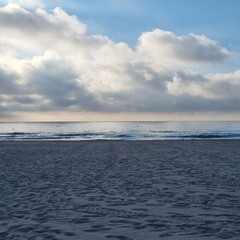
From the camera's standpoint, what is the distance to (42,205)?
31.6 feet

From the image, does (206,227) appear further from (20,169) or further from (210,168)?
(20,169)

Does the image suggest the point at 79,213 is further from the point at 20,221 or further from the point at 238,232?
the point at 238,232

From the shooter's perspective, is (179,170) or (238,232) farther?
(179,170)

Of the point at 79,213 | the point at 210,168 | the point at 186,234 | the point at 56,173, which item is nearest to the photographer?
the point at 186,234

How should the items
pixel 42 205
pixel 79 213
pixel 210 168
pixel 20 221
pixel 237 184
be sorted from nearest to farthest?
pixel 20 221 < pixel 79 213 < pixel 42 205 < pixel 237 184 < pixel 210 168

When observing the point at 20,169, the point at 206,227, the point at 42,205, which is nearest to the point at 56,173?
the point at 20,169

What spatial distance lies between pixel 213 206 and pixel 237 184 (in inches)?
161

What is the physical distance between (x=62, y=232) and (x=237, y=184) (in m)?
8.02

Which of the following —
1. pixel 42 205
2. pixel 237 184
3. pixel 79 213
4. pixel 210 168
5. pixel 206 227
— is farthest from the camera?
pixel 210 168

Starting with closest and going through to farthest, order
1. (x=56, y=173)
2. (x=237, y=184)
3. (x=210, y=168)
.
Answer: (x=237, y=184) < (x=56, y=173) < (x=210, y=168)

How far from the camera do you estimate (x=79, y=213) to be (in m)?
8.70

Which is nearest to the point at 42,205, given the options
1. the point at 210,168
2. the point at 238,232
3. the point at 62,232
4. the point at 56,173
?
the point at 62,232

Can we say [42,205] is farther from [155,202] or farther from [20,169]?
[20,169]

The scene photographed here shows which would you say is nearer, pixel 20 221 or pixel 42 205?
pixel 20 221
